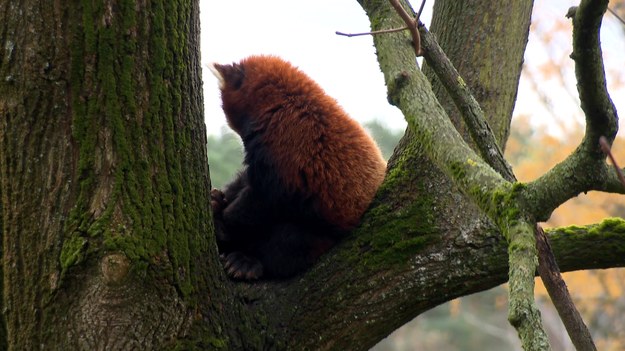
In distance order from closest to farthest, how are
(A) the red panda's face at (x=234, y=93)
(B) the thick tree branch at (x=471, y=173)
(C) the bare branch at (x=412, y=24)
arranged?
(B) the thick tree branch at (x=471, y=173) → (C) the bare branch at (x=412, y=24) → (A) the red panda's face at (x=234, y=93)

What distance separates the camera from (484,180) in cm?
248

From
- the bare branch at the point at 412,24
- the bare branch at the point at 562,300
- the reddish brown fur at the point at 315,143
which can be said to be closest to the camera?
the bare branch at the point at 562,300

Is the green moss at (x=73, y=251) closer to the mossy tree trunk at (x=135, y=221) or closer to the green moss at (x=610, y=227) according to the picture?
the mossy tree trunk at (x=135, y=221)

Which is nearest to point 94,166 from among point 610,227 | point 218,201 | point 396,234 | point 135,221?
point 135,221

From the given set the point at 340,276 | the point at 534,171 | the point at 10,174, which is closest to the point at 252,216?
the point at 340,276

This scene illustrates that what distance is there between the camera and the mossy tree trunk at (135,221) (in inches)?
106

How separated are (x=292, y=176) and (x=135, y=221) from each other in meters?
1.25

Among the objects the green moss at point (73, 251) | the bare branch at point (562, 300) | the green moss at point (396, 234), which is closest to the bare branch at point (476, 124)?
the bare branch at point (562, 300)

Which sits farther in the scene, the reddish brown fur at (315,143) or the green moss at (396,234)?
the reddish brown fur at (315,143)

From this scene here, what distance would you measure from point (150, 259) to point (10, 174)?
2.00 ft

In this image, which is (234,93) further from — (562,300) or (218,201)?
(562,300)

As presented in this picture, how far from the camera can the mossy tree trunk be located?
2.70 meters

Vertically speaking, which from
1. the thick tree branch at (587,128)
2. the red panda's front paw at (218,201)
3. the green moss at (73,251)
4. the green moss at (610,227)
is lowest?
the green moss at (73,251)

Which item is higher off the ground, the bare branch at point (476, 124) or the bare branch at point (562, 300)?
the bare branch at point (476, 124)
